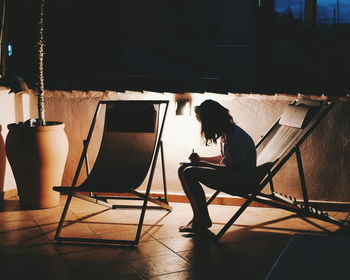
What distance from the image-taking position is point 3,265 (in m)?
3.46

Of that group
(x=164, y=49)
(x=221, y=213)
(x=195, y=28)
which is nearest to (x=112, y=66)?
(x=164, y=49)

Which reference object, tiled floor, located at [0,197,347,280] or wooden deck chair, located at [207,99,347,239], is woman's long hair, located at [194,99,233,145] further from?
tiled floor, located at [0,197,347,280]

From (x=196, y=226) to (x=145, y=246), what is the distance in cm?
46

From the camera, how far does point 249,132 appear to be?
16.2 ft

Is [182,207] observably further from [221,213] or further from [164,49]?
[164,49]

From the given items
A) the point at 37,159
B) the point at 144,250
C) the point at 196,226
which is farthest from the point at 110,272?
the point at 37,159

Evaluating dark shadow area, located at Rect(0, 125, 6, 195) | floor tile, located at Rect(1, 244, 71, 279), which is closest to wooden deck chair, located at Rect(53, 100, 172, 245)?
floor tile, located at Rect(1, 244, 71, 279)

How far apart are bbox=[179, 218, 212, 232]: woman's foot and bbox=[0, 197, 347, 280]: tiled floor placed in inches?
2.8

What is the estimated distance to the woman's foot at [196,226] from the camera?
4049 millimetres

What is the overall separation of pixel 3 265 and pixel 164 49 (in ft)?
13.0

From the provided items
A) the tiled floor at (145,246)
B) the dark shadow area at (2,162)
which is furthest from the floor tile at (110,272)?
the dark shadow area at (2,162)

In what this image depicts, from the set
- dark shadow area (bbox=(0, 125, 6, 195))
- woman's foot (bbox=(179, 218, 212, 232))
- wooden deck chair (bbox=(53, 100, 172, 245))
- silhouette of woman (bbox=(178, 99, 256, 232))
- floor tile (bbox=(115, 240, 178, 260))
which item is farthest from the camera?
dark shadow area (bbox=(0, 125, 6, 195))

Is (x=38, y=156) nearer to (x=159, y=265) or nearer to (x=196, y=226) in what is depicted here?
(x=196, y=226)

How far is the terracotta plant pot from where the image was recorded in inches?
184
